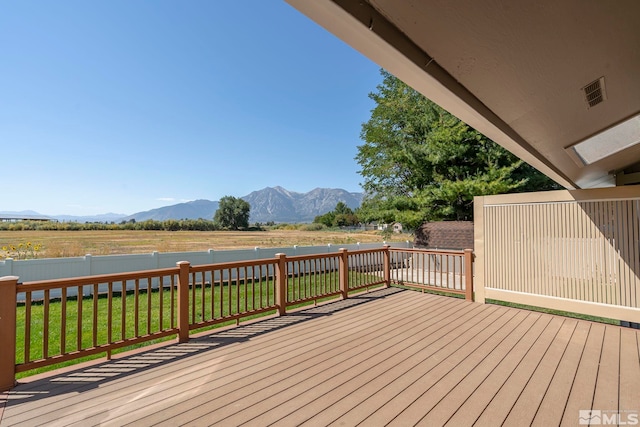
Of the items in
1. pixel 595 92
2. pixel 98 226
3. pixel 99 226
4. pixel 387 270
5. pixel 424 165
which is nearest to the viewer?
pixel 595 92

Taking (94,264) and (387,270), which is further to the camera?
(94,264)

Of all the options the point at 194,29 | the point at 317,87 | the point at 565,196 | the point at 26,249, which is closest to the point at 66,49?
the point at 194,29

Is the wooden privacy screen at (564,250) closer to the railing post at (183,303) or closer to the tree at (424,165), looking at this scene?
the railing post at (183,303)

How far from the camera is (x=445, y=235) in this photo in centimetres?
1236

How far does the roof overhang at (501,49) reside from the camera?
93 cm

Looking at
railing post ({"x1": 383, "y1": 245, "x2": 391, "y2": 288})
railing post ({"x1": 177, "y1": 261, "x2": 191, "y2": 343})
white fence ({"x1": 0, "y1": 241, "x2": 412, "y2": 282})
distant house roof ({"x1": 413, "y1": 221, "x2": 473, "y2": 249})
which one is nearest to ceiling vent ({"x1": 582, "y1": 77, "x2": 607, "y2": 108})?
railing post ({"x1": 177, "y1": 261, "x2": 191, "y2": 343})

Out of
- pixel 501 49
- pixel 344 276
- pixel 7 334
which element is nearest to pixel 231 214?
pixel 344 276

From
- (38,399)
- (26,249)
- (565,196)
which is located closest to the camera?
(38,399)

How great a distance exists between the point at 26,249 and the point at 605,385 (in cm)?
1703

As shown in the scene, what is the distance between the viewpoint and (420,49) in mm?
1143

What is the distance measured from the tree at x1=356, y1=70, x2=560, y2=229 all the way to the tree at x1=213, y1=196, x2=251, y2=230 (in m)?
39.0

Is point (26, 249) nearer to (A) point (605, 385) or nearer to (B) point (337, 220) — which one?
(A) point (605, 385)

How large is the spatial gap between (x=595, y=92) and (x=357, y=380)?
9.36ft

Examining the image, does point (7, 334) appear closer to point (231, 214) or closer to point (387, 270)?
point (387, 270)
